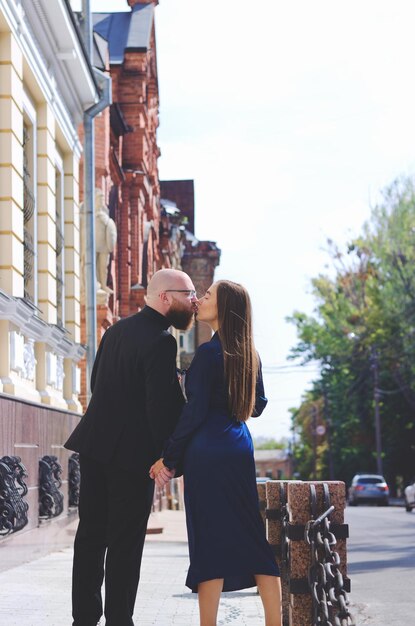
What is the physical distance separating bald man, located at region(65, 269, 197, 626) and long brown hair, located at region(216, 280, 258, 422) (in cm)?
32

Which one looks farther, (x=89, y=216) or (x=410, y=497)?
(x=410, y=497)

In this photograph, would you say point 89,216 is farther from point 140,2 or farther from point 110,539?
point 140,2

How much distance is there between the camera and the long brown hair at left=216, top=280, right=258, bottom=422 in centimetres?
Answer: 598

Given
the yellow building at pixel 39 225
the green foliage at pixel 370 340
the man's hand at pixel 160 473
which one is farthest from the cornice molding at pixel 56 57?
the green foliage at pixel 370 340

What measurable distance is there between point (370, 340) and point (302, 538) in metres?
51.2

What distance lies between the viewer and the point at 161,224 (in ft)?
147

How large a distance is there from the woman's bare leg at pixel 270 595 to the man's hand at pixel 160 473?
615 millimetres

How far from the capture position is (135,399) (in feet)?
20.7

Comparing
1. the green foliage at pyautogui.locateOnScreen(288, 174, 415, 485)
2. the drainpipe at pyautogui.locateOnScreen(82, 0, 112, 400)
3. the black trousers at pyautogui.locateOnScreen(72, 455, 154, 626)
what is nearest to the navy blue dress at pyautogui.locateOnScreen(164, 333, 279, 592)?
the black trousers at pyautogui.locateOnScreen(72, 455, 154, 626)

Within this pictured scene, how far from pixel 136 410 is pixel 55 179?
11.6 meters

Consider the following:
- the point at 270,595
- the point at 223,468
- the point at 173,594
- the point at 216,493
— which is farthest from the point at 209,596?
the point at 173,594

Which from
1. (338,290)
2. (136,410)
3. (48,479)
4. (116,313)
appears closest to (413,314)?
(338,290)

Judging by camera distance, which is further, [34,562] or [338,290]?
[338,290]

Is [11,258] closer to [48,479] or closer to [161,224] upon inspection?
[48,479]
